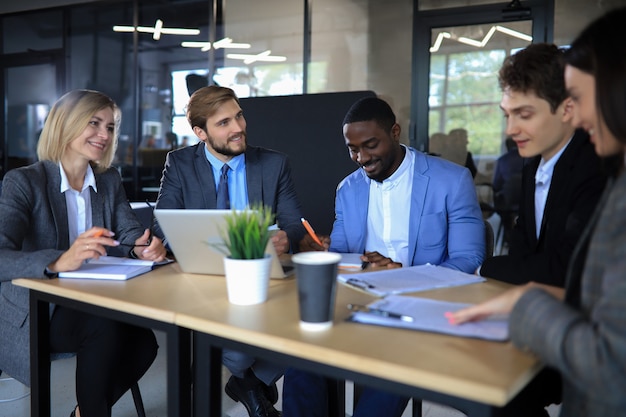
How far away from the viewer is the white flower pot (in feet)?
4.19

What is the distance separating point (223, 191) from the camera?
2434 millimetres

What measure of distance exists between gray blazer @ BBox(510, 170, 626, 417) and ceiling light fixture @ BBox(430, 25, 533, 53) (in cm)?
462

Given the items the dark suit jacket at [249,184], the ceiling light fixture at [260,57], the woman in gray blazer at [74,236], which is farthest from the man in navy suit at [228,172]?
the ceiling light fixture at [260,57]

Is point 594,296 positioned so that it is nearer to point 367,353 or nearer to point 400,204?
point 367,353

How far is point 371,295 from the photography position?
1.41m

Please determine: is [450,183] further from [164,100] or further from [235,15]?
[164,100]

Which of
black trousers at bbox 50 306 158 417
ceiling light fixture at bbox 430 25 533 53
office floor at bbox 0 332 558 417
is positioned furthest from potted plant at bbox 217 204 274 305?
ceiling light fixture at bbox 430 25 533 53

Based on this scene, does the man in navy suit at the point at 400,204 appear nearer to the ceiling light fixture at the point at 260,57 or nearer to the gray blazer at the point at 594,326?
the gray blazer at the point at 594,326

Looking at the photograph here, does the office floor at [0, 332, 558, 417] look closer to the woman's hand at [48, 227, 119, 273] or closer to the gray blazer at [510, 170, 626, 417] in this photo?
the woman's hand at [48, 227, 119, 273]

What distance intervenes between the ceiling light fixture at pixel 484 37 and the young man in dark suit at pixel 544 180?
3727 millimetres

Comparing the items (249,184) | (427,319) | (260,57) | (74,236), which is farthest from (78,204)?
(260,57)

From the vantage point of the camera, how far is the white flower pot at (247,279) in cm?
128

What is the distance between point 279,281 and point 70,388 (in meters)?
1.72

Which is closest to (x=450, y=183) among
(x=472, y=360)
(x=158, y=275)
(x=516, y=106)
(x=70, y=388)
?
(x=516, y=106)
